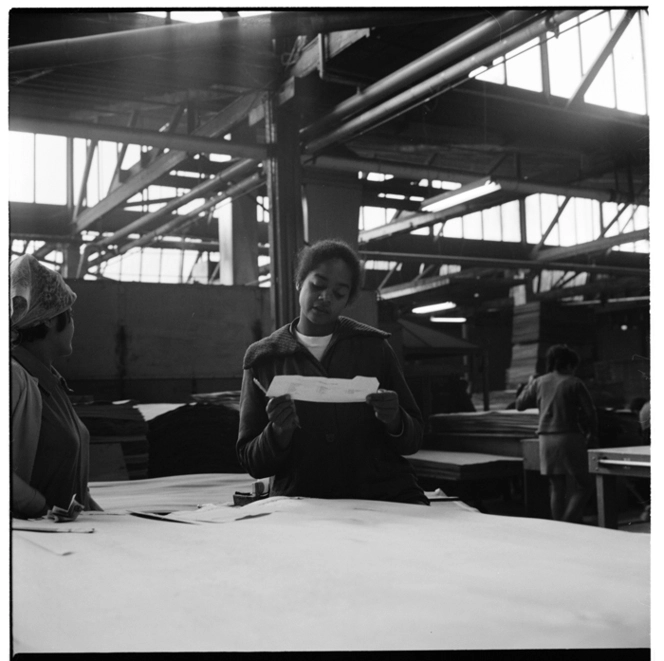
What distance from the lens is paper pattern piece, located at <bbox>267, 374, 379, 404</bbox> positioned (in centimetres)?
205

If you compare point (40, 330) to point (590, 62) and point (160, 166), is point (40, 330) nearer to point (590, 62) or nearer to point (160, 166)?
point (160, 166)

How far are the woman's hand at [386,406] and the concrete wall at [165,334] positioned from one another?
1.03 ft

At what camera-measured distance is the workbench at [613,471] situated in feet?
8.43

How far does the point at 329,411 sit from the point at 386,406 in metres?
0.17

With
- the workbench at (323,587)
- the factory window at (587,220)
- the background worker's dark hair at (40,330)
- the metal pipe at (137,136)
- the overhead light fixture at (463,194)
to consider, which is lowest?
the workbench at (323,587)

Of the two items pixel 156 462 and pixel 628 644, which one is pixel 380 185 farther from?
pixel 628 644

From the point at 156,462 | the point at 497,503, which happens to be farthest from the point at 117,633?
the point at 497,503

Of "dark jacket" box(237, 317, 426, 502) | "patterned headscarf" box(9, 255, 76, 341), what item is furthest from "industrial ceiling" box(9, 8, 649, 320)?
"dark jacket" box(237, 317, 426, 502)

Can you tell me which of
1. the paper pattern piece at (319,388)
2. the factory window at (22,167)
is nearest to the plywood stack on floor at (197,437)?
the paper pattern piece at (319,388)

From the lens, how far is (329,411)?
212 centimetres

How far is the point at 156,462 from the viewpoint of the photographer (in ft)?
8.57

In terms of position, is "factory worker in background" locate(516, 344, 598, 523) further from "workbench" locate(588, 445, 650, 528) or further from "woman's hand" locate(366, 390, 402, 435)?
"woman's hand" locate(366, 390, 402, 435)

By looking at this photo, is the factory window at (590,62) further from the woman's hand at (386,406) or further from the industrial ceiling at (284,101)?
the woman's hand at (386,406)

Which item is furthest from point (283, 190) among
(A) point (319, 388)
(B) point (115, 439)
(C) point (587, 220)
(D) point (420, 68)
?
(C) point (587, 220)
